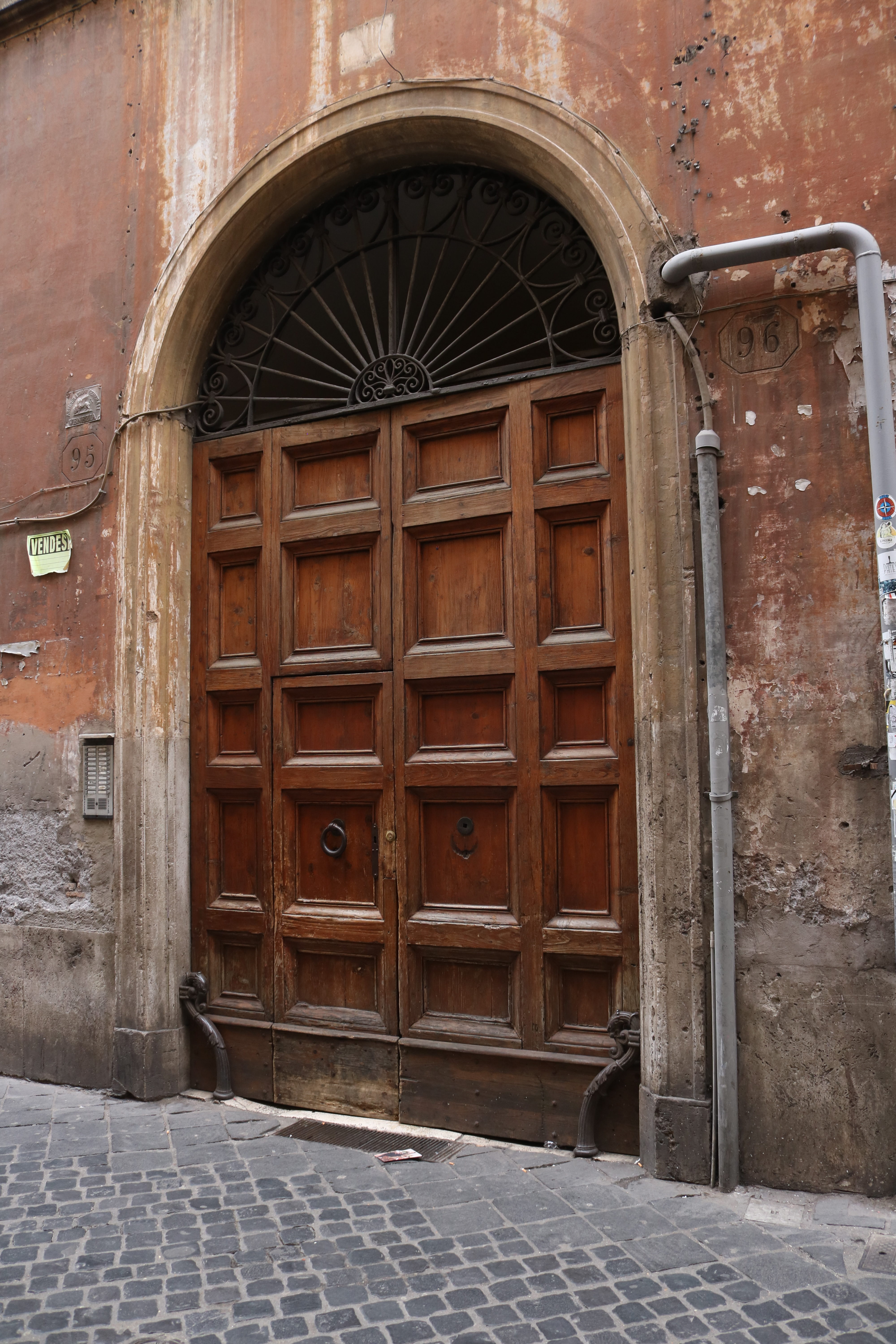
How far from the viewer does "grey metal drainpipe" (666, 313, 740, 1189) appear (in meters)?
3.45

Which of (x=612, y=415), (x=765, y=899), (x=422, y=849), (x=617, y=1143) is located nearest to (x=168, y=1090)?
(x=422, y=849)

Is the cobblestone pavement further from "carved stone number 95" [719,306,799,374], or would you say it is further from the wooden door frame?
"carved stone number 95" [719,306,799,374]

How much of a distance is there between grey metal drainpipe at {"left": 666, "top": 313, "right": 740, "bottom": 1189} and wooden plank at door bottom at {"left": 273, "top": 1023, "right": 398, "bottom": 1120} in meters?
1.42

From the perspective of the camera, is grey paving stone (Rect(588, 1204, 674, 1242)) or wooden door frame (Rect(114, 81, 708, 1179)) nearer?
grey paving stone (Rect(588, 1204, 674, 1242))

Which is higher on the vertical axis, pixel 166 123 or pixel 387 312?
pixel 166 123

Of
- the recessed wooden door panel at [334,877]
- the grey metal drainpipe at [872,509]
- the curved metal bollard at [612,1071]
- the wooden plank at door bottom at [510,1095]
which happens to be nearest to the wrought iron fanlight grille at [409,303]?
the grey metal drainpipe at [872,509]

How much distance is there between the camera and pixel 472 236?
443 cm

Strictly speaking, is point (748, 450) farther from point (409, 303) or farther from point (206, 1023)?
point (206, 1023)

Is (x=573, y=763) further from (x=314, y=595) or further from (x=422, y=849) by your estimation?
(x=314, y=595)

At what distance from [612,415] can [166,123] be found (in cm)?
280

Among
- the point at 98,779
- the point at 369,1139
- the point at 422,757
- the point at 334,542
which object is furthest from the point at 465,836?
the point at 98,779

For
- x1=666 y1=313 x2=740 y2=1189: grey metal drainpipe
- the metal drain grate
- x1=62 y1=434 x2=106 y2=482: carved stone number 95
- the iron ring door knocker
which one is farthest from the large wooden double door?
x1=62 y1=434 x2=106 y2=482: carved stone number 95

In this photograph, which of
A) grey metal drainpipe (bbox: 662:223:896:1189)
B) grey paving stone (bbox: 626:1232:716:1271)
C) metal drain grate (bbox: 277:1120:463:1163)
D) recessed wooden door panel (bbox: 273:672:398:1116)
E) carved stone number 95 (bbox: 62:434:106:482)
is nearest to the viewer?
grey paving stone (bbox: 626:1232:716:1271)

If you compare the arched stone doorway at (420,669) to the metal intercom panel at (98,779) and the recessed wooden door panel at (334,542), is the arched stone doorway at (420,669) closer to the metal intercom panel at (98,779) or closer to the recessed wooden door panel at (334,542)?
the recessed wooden door panel at (334,542)
